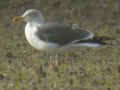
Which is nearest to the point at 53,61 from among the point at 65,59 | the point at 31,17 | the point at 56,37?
the point at 65,59

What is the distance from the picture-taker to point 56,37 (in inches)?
Result: 250

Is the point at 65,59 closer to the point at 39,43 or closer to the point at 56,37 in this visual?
the point at 56,37

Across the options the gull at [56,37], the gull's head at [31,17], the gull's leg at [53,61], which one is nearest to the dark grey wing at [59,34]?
the gull at [56,37]

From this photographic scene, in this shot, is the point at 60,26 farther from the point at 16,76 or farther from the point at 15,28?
the point at 15,28

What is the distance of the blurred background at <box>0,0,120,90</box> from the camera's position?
5.59m

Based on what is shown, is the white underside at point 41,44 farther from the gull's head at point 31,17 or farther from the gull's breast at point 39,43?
the gull's head at point 31,17

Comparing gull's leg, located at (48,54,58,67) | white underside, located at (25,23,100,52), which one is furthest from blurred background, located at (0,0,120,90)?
white underside, located at (25,23,100,52)

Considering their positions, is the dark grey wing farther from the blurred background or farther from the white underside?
the blurred background

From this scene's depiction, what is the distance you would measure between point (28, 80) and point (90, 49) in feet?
8.58

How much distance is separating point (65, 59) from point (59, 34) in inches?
29.6

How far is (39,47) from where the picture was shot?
20.5 ft

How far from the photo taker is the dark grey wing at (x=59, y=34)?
6.27m

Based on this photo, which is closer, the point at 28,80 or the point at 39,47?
the point at 28,80

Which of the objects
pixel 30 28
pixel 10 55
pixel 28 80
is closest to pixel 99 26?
pixel 10 55
